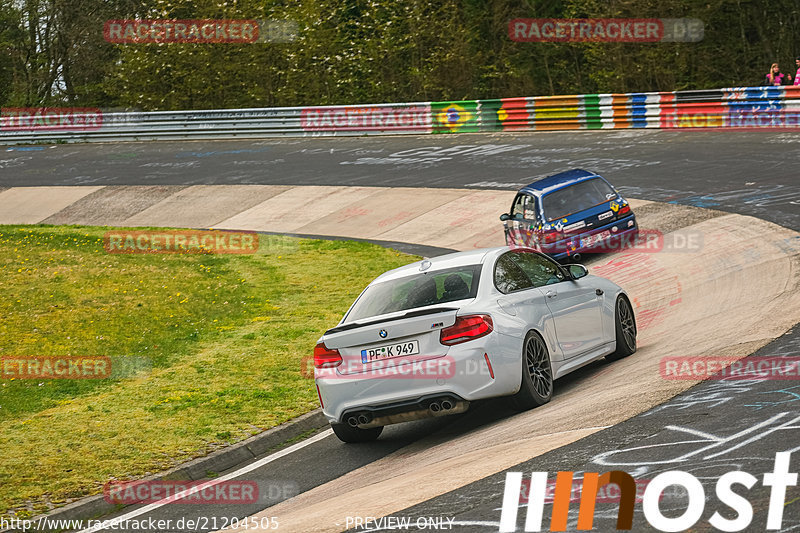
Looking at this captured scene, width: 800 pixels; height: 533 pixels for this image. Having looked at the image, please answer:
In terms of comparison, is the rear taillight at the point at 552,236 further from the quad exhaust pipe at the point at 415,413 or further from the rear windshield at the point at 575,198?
the quad exhaust pipe at the point at 415,413

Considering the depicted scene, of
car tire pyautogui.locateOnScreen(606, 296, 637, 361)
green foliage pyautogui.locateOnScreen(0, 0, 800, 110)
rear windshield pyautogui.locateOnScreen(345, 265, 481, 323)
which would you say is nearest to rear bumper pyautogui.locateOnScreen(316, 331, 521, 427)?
rear windshield pyautogui.locateOnScreen(345, 265, 481, 323)

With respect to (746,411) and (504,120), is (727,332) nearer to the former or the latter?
(746,411)

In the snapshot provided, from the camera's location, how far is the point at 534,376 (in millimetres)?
8727

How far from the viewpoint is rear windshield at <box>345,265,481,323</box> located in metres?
8.81

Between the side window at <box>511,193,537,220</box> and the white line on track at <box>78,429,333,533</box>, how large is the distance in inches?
372

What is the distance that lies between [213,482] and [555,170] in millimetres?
19685

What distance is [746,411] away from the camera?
711 centimetres

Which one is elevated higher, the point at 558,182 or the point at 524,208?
the point at 558,182

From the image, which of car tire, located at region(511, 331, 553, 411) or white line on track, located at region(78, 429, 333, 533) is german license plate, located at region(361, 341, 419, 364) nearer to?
car tire, located at region(511, 331, 553, 411)

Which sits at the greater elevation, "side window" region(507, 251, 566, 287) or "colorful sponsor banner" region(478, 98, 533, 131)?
"colorful sponsor banner" region(478, 98, 533, 131)

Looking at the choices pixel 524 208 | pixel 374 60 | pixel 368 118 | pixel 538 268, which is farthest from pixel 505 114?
pixel 538 268

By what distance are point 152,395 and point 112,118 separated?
3325 centimetres

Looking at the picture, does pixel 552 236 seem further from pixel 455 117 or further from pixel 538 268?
pixel 455 117

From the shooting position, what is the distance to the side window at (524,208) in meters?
18.4
